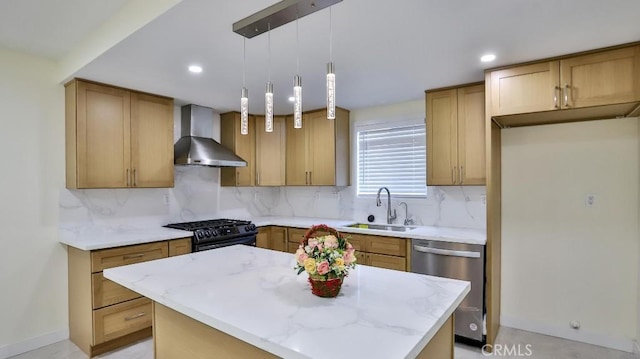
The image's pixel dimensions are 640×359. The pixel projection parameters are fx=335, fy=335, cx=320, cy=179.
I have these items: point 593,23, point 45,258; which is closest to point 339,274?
point 593,23

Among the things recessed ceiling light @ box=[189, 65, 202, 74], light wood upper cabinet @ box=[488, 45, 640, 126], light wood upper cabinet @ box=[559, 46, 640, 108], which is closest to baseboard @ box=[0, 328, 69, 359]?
recessed ceiling light @ box=[189, 65, 202, 74]

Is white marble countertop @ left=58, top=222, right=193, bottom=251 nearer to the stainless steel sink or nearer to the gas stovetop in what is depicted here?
the gas stovetop

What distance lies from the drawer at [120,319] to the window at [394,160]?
2.64 meters

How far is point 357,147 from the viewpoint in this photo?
4.30m

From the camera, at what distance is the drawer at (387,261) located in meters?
3.17

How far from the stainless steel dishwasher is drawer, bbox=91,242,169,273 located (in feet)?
7.95

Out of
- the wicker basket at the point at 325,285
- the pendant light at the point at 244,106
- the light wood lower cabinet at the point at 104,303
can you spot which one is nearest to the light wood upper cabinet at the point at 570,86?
the pendant light at the point at 244,106

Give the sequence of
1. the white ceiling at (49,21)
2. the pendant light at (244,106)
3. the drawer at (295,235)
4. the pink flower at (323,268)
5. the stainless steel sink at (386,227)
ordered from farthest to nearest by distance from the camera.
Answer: the drawer at (295,235) < the stainless steel sink at (386,227) < the white ceiling at (49,21) < the pendant light at (244,106) < the pink flower at (323,268)

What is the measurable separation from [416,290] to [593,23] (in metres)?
1.85

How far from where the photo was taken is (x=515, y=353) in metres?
2.68

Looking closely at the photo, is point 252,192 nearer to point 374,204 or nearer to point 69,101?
point 374,204

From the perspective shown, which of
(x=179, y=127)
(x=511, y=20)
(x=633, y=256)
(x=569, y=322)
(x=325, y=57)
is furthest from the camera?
(x=179, y=127)

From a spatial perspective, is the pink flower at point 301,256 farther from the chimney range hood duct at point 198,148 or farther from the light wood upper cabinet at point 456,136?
the chimney range hood duct at point 198,148

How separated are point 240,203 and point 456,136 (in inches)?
113
